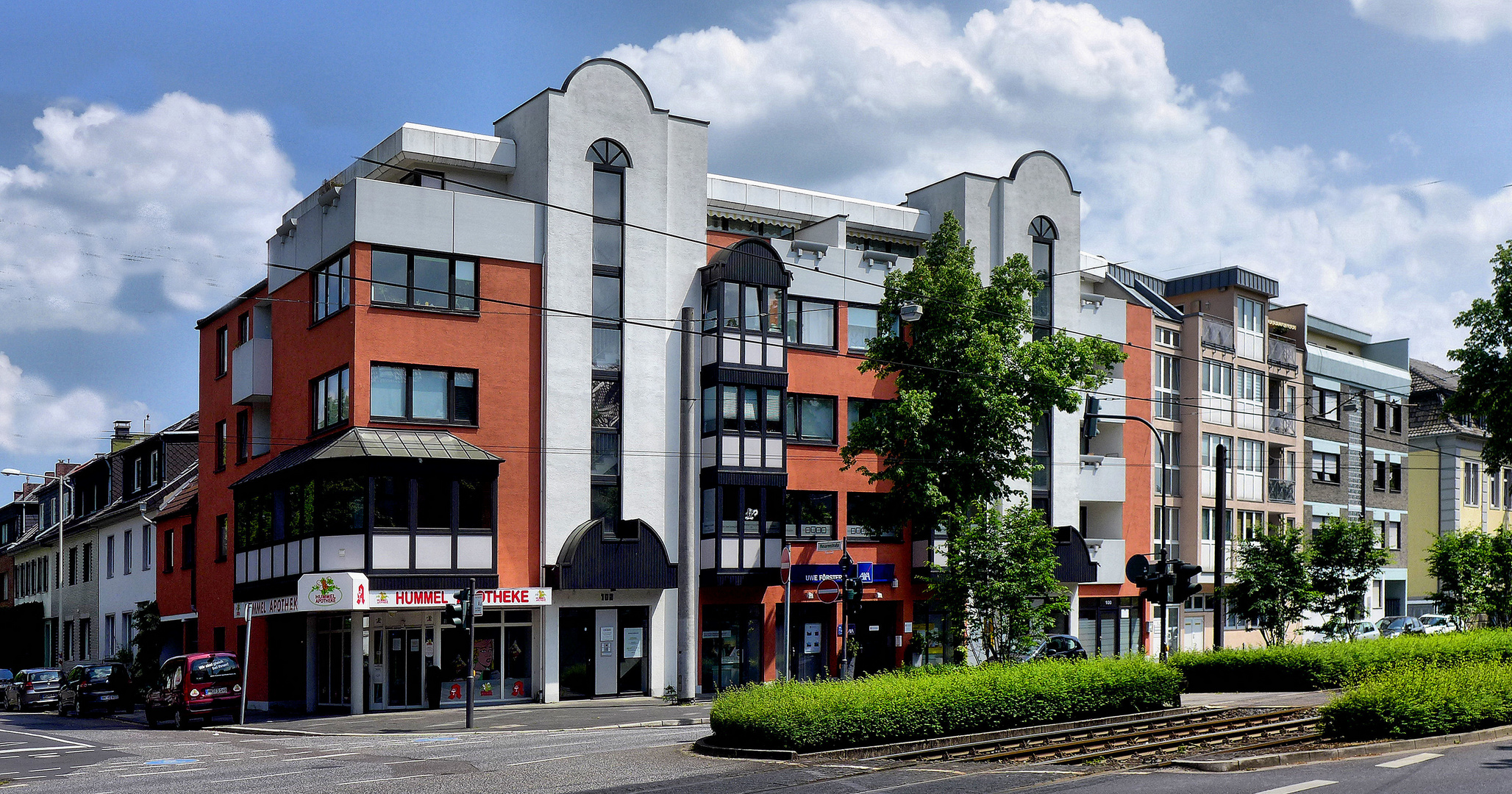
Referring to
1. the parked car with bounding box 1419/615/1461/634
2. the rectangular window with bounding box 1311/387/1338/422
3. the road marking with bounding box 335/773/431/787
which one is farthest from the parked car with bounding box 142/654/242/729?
the rectangular window with bounding box 1311/387/1338/422

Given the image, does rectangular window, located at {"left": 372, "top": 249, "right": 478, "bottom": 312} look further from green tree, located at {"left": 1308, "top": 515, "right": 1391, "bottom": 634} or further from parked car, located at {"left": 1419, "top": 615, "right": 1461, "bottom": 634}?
parked car, located at {"left": 1419, "top": 615, "right": 1461, "bottom": 634}

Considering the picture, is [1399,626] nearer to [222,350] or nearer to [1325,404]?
[1325,404]

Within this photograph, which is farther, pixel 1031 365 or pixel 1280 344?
pixel 1280 344

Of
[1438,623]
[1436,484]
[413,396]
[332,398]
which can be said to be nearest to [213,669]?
[332,398]

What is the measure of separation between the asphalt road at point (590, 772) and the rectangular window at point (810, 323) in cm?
1690

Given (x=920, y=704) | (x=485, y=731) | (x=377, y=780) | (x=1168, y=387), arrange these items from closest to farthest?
1. (x=377, y=780)
2. (x=920, y=704)
3. (x=485, y=731)
4. (x=1168, y=387)

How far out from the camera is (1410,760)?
57.7 ft

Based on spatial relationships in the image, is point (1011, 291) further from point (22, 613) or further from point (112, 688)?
point (22, 613)

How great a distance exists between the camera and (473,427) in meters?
37.3

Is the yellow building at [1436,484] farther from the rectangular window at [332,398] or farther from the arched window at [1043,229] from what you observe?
the rectangular window at [332,398]

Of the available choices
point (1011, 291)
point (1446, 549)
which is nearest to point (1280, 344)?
point (1446, 549)

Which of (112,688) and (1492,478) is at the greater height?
(1492,478)

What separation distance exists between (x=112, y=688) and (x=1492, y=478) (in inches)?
2378

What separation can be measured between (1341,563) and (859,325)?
16699mm
